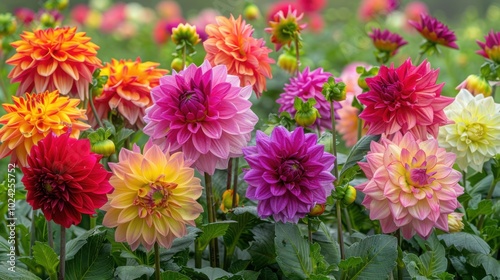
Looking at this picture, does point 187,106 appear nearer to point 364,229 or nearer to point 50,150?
point 50,150

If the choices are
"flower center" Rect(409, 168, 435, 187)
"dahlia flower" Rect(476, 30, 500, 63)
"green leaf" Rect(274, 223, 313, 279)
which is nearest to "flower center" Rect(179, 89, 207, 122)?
"green leaf" Rect(274, 223, 313, 279)

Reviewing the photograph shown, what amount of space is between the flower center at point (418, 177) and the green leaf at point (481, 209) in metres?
0.28

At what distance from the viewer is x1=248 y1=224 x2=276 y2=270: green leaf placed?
3.93 ft

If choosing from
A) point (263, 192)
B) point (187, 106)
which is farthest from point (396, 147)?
point (187, 106)

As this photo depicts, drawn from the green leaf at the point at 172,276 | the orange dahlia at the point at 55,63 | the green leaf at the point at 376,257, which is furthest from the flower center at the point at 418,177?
the orange dahlia at the point at 55,63

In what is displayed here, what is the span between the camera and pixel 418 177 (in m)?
1.05

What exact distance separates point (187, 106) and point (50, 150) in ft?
0.67

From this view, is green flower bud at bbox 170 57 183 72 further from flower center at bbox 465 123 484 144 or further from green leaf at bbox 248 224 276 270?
flower center at bbox 465 123 484 144

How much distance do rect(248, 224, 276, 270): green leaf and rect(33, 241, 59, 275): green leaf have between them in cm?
32

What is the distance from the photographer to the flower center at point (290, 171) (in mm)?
1023

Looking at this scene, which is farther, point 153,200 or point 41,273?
point 41,273

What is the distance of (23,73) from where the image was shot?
125 cm

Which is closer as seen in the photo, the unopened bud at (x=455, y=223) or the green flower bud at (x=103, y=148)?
the green flower bud at (x=103, y=148)

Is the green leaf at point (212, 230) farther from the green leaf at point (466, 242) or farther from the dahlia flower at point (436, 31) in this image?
the dahlia flower at point (436, 31)
